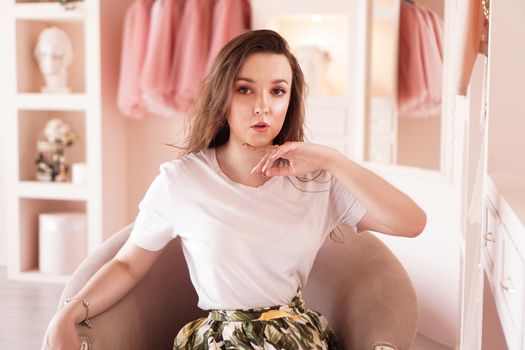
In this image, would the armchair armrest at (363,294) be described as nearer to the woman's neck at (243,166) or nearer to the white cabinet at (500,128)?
the white cabinet at (500,128)

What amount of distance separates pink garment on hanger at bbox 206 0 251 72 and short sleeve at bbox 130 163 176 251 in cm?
268

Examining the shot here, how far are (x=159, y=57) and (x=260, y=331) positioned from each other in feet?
9.97

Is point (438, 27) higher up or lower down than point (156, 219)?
higher up

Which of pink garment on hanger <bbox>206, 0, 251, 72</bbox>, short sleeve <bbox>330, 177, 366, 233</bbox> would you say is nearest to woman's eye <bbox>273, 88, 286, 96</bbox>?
short sleeve <bbox>330, 177, 366, 233</bbox>

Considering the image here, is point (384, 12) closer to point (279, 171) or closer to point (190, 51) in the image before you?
point (190, 51)

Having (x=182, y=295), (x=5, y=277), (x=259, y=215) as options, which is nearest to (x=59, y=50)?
(x=5, y=277)

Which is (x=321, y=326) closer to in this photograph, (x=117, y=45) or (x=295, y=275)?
(x=295, y=275)

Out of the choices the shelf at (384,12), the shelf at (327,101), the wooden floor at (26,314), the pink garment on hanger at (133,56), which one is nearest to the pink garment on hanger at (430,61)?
the shelf at (384,12)

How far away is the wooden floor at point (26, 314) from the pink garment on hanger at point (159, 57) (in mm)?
1190

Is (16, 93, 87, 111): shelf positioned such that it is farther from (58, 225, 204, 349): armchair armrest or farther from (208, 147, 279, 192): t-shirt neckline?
(208, 147, 279, 192): t-shirt neckline

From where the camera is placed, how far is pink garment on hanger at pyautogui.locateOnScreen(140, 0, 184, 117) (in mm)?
4461

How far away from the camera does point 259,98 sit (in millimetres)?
1718

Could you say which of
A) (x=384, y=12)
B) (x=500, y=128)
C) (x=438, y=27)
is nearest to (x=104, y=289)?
(x=500, y=128)

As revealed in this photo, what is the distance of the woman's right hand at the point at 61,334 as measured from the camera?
156 centimetres
